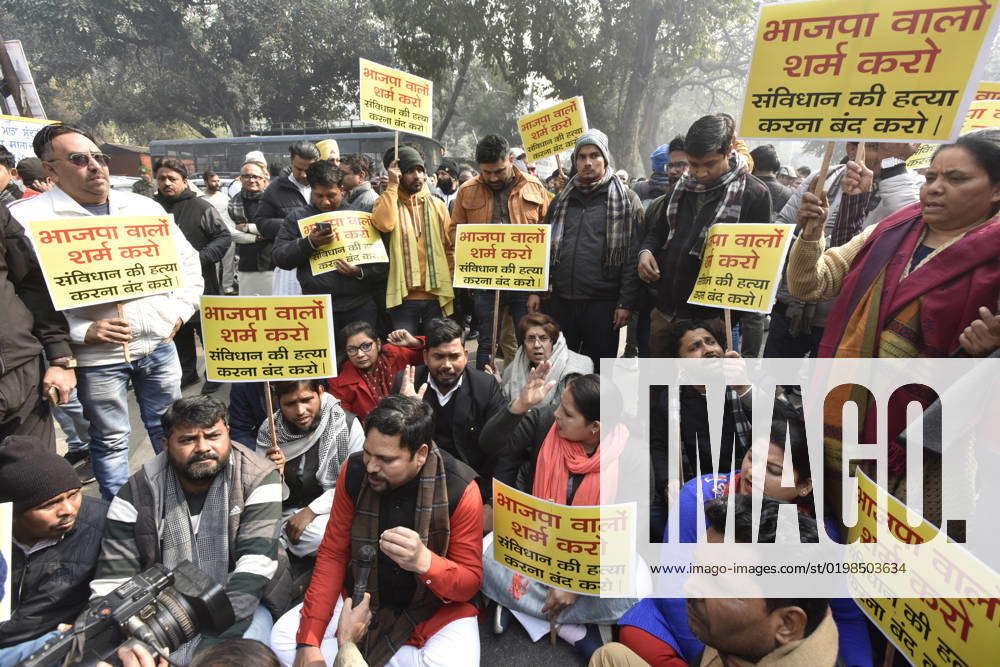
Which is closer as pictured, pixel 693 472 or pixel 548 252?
pixel 693 472

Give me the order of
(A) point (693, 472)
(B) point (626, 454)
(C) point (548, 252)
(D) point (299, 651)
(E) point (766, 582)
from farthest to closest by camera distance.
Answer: (C) point (548, 252) → (A) point (693, 472) → (B) point (626, 454) → (D) point (299, 651) → (E) point (766, 582)

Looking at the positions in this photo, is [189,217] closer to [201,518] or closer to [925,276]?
[201,518]

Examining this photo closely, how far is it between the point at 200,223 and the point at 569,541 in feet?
13.8

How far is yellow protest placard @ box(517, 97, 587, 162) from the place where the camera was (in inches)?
173

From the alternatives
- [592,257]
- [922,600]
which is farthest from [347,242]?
[922,600]

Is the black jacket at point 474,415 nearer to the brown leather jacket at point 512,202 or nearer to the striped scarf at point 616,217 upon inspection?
the striped scarf at point 616,217

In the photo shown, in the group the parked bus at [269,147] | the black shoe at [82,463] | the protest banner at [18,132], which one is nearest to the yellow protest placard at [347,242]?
the black shoe at [82,463]

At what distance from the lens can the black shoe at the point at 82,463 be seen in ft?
12.1

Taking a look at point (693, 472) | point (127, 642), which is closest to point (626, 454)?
point (693, 472)

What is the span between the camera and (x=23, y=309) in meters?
2.55

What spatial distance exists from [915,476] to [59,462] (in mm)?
3142

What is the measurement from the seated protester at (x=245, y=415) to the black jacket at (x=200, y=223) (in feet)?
6.55

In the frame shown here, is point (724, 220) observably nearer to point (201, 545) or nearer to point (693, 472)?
point (693, 472)

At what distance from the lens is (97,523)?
7.37ft
